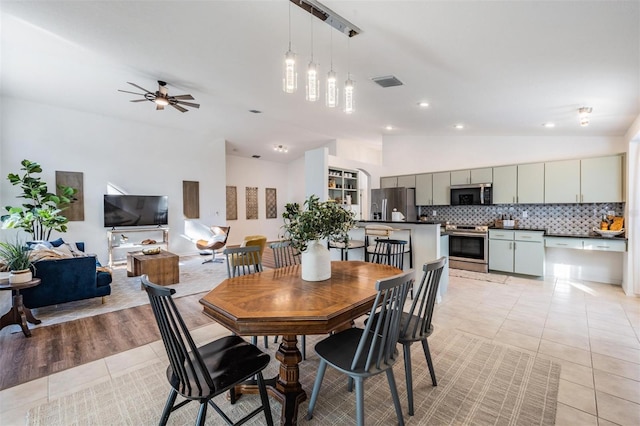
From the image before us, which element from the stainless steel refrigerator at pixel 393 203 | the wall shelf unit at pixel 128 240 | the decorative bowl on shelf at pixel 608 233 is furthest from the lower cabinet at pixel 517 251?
the wall shelf unit at pixel 128 240

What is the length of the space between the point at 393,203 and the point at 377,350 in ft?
17.1

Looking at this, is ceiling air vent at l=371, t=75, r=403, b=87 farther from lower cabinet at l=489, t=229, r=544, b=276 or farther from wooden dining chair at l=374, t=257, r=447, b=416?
lower cabinet at l=489, t=229, r=544, b=276

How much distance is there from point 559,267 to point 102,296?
741cm

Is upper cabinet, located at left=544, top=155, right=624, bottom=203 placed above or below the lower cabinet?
above

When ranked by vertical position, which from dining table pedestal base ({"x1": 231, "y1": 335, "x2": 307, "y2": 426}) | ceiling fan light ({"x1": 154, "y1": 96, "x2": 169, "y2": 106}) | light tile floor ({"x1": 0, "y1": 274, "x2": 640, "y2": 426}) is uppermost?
ceiling fan light ({"x1": 154, "y1": 96, "x2": 169, "y2": 106})

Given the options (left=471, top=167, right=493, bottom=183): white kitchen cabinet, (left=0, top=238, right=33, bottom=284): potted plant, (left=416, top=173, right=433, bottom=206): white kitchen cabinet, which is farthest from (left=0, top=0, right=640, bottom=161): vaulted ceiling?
(left=0, top=238, right=33, bottom=284): potted plant

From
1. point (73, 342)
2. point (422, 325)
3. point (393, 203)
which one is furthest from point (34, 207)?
point (393, 203)

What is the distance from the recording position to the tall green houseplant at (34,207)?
16.5ft

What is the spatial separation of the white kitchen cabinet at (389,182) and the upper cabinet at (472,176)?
4.37 ft

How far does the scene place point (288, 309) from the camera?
160cm

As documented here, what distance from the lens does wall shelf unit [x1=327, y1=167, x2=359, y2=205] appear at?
25.5ft

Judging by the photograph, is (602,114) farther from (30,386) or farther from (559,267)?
(30,386)

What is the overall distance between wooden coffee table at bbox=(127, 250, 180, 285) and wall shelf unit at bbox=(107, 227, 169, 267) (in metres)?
1.51

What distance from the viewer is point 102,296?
3.86 meters
